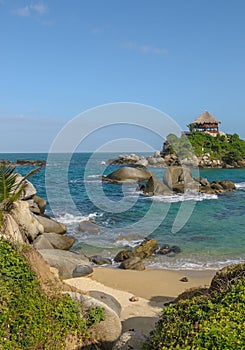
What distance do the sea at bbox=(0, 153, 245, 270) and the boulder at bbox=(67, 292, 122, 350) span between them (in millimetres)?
6496

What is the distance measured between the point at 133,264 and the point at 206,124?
219ft

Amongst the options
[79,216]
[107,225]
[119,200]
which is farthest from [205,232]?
[119,200]

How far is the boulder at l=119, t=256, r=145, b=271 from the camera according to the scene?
12.0 m

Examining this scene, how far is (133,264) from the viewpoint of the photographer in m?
12.1

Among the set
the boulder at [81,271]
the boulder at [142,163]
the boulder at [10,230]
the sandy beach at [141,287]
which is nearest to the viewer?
the boulder at [10,230]

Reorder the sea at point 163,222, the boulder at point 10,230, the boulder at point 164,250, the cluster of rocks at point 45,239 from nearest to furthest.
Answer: the boulder at point 10,230, the cluster of rocks at point 45,239, the sea at point 163,222, the boulder at point 164,250

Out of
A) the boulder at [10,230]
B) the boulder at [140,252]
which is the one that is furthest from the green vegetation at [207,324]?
the boulder at [140,252]

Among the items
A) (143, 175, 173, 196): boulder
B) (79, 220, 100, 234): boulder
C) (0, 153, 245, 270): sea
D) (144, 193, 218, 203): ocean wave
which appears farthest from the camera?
(143, 175, 173, 196): boulder

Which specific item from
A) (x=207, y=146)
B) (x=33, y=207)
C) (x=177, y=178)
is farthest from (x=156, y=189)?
(x=207, y=146)

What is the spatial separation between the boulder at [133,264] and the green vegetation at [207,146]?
53.4 meters

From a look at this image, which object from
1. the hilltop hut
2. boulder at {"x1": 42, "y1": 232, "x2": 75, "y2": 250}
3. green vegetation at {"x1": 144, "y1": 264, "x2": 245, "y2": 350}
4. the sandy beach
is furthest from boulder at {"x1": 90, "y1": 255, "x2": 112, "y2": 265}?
the hilltop hut

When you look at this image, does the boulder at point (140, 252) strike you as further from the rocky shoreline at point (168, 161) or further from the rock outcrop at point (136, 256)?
the rocky shoreline at point (168, 161)

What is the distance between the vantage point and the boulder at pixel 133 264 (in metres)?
12.0

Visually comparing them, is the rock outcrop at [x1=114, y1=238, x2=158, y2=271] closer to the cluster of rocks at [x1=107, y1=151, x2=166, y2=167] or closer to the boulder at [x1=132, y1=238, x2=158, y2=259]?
the boulder at [x1=132, y1=238, x2=158, y2=259]
